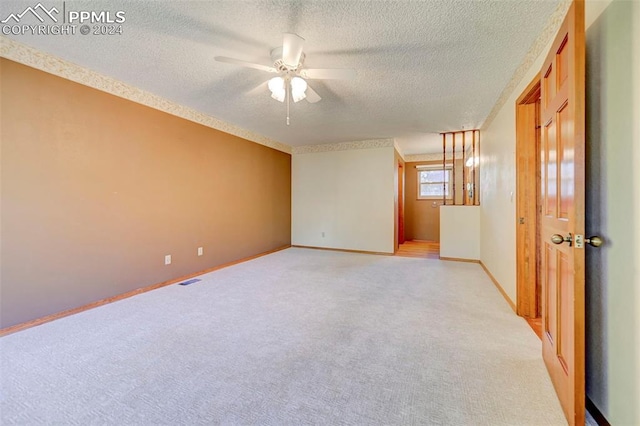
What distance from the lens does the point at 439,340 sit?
1987mm

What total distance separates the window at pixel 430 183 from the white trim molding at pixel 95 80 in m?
5.45

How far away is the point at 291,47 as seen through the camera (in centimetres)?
187

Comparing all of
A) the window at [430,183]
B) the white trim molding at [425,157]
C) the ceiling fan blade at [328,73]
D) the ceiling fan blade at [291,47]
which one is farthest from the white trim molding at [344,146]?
the ceiling fan blade at [291,47]

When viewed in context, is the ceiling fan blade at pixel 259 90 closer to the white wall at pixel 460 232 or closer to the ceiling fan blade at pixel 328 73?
the ceiling fan blade at pixel 328 73

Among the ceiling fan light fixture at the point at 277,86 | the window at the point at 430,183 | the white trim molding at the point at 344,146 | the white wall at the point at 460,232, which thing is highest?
the white trim molding at the point at 344,146

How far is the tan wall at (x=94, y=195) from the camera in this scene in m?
2.23

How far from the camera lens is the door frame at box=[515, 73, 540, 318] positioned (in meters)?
2.41

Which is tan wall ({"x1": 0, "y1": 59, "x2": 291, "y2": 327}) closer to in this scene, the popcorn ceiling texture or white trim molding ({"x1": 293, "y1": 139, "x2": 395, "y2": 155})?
white trim molding ({"x1": 293, "y1": 139, "x2": 395, "y2": 155})

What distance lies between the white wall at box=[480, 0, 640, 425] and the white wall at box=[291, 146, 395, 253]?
4.08 metres

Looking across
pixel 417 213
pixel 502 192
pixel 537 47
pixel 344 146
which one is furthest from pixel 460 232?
pixel 537 47

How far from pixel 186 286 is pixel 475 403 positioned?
3208 mm

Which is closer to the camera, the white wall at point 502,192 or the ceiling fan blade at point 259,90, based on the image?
the white wall at point 502,192

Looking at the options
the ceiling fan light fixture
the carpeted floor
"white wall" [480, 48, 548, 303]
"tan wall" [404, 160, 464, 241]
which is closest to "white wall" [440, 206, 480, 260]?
"white wall" [480, 48, 548, 303]

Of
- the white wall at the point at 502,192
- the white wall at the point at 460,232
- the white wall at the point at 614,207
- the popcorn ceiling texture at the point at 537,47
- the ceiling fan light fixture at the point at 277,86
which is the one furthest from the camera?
the white wall at the point at 460,232
